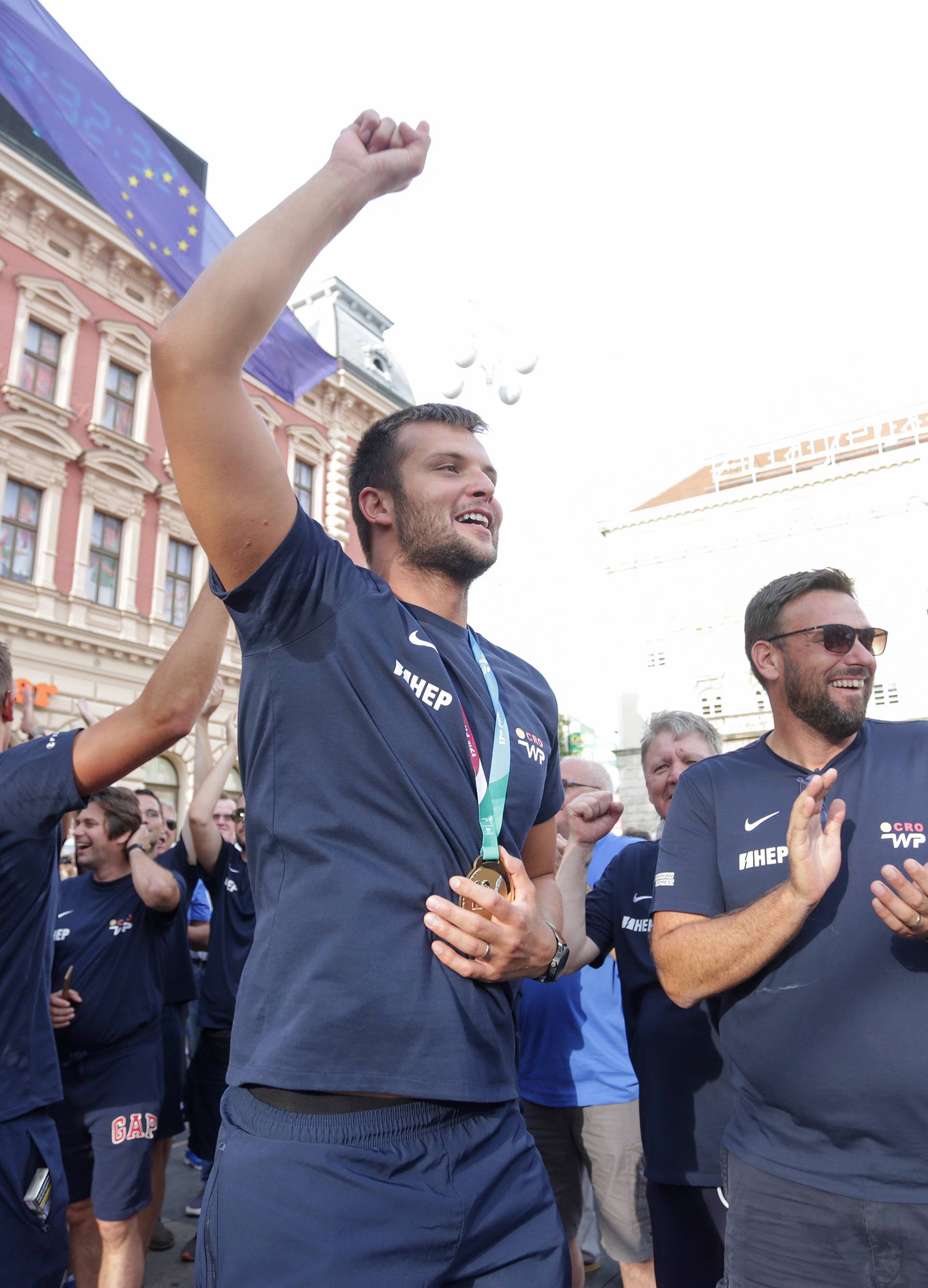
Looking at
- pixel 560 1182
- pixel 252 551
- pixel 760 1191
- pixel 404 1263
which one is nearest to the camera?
pixel 404 1263

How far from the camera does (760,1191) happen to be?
7.27 feet

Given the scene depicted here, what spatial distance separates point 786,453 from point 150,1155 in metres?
43.8

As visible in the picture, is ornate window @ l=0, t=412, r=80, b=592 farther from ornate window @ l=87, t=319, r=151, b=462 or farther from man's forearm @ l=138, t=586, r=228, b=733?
man's forearm @ l=138, t=586, r=228, b=733

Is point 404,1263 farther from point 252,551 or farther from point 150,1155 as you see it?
point 150,1155

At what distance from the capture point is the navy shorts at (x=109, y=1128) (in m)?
4.21

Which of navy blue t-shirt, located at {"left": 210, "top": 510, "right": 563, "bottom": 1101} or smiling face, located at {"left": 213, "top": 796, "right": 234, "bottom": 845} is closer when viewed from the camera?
navy blue t-shirt, located at {"left": 210, "top": 510, "right": 563, "bottom": 1101}

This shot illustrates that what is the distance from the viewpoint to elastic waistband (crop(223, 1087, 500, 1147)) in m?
1.40

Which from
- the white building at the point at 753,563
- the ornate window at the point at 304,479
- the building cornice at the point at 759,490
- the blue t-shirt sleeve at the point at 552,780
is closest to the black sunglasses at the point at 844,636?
the blue t-shirt sleeve at the point at 552,780

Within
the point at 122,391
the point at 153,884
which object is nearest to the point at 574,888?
the point at 153,884

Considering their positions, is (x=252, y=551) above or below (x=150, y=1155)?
above

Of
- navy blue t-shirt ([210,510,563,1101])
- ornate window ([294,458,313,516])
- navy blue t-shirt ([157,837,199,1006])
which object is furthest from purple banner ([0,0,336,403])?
ornate window ([294,458,313,516])

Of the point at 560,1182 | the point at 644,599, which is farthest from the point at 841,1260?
the point at 644,599

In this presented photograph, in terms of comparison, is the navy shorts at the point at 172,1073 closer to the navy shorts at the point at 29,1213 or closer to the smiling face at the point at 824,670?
the navy shorts at the point at 29,1213

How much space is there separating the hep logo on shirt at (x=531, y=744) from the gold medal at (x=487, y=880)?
31cm
